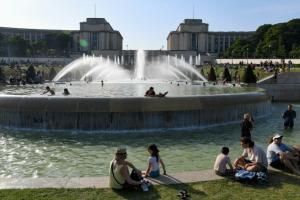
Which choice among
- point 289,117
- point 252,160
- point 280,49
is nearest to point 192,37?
point 280,49

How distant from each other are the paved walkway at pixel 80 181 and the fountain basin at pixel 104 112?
7.66 metres

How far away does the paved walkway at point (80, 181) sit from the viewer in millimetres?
8648

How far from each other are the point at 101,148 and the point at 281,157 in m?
5.82

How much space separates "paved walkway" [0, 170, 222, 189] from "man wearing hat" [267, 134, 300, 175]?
1594mm

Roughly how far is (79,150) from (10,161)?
7.08 feet

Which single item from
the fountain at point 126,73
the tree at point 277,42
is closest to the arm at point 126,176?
the fountain at point 126,73

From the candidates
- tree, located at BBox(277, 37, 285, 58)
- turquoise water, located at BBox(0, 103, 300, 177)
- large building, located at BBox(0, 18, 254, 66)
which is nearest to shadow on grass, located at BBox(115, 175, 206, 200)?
turquoise water, located at BBox(0, 103, 300, 177)

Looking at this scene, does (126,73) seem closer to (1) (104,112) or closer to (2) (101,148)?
(1) (104,112)

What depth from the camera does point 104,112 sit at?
55.4 ft

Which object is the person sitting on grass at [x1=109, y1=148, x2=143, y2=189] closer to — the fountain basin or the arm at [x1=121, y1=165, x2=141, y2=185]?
the arm at [x1=121, y1=165, x2=141, y2=185]

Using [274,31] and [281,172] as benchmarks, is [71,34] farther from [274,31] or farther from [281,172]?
[281,172]

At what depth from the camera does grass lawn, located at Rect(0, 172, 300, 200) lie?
8.05m

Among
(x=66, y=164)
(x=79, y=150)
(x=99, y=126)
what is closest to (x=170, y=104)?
(x=99, y=126)

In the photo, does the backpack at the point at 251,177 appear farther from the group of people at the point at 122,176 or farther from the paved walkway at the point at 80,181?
the group of people at the point at 122,176
